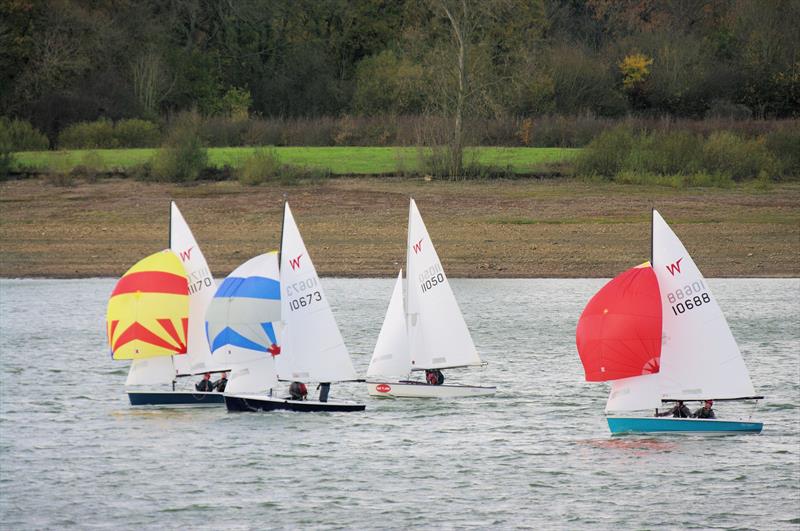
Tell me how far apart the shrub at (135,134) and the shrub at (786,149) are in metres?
29.2

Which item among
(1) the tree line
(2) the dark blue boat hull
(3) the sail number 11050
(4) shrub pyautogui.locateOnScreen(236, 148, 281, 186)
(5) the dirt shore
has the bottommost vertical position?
(2) the dark blue boat hull

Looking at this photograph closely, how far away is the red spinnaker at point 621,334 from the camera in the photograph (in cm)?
2891

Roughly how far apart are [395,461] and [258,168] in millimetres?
33842

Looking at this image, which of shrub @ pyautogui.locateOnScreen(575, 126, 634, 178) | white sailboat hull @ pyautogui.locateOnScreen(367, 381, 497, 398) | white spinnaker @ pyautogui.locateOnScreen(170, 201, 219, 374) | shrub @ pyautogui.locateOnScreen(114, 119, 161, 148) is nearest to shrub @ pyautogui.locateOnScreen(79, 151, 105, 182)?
shrub @ pyautogui.locateOnScreen(114, 119, 161, 148)

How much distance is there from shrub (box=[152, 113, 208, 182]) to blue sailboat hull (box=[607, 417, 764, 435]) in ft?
115

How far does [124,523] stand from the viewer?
80.2 feet

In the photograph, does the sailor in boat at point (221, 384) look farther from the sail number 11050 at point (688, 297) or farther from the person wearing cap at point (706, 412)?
the person wearing cap at point (706, 412)

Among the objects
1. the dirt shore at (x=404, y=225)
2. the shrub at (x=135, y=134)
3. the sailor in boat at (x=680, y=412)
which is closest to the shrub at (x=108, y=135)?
the shrub at (x=135, y=134)

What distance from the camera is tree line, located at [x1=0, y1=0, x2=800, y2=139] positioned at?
228 feet

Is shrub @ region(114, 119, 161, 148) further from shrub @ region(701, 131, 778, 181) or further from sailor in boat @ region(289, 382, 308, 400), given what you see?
sailor in boat @ region(289, 382, 308, 400)

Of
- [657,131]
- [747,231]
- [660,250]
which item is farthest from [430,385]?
[657,131]

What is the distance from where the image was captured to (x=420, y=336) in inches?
1334

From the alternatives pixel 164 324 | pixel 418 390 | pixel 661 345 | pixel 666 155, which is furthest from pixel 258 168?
pixel 661 345

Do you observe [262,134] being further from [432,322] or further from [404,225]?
[432,322]
